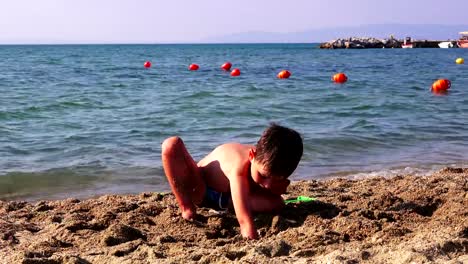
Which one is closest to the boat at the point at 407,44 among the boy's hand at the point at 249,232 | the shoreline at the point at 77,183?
the shoreline at the point at 77,183

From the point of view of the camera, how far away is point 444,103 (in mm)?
12219

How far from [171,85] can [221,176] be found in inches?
517

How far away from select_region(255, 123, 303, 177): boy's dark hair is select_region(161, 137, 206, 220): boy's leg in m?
0.64

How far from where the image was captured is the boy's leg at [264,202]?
3590mm

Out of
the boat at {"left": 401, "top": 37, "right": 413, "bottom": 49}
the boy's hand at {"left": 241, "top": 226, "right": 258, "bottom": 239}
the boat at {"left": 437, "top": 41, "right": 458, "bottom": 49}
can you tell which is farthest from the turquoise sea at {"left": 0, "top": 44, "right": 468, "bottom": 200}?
the boat at {"left": 437, "top": 41, "right": 458, "bottom": 49}

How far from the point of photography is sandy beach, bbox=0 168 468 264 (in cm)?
265

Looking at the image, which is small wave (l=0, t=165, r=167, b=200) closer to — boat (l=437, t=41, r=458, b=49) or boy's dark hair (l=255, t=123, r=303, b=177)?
boy's dark hair (l=255, t=123, r=303, b=177)

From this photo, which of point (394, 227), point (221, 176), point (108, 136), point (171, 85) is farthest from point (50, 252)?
point (171, 85)

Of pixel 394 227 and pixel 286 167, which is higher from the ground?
pixel 286 167

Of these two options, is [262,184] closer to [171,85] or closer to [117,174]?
[117,174]

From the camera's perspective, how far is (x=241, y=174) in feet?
11.2

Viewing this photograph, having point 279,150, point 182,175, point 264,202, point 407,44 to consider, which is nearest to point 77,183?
point 182,175

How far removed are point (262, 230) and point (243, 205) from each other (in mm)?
189

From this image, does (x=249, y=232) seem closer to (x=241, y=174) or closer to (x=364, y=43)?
(x=241, y=174)
